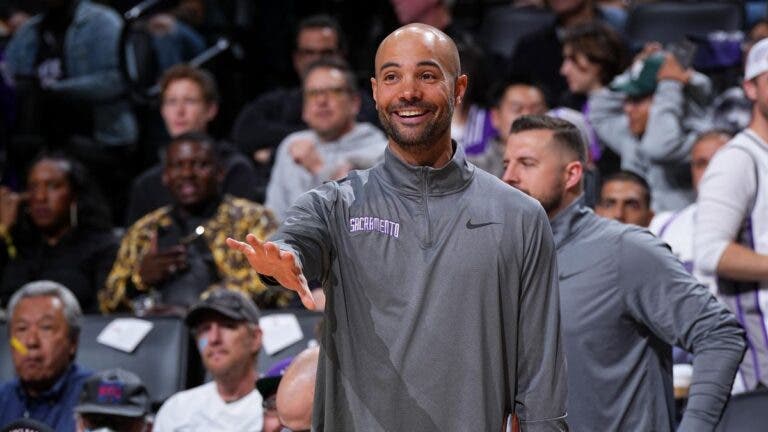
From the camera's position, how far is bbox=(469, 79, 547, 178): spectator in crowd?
6625 mm

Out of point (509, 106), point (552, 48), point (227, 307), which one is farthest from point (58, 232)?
point (552, 48)

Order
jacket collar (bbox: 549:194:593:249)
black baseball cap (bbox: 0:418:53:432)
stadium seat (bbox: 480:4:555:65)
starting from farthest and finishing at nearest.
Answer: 1. stadium seat (bbox: 480:4:555:65)
2. black baseball cap (bbox: 0:418:53:432)
3. jacket collar (bbox: 549:194:593:249)

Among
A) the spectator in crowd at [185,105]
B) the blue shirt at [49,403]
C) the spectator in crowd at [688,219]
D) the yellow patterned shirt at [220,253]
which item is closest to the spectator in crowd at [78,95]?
the spectator in crowd at [185,105]

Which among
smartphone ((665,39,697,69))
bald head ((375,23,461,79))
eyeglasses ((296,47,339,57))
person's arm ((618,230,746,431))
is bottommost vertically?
person's arm ((618,230,746,431))

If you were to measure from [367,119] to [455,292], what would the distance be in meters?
4.80

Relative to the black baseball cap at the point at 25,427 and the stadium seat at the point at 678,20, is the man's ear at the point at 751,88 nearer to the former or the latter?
the black baseball cap at the point at 25,427

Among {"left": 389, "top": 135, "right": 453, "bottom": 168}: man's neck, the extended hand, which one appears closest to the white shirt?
{"left": 389, "top": 135, "right": 453, "bottom": 168}: man's neck

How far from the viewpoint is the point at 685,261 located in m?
A: 5.43

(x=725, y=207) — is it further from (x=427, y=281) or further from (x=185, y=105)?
(x=185, y=105)

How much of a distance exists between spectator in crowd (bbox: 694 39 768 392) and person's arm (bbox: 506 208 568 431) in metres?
1.62

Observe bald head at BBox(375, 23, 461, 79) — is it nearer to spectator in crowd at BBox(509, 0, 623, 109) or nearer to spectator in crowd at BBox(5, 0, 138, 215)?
spectator in crowd at BBox(509, 0, 623, 109)

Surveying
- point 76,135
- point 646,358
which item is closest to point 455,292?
point 646,358

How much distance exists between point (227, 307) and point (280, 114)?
102 inches

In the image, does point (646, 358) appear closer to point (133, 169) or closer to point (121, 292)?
point (121, 292)
